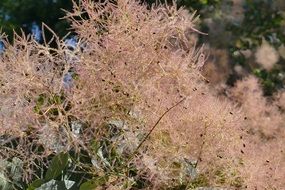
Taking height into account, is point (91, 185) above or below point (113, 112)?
below

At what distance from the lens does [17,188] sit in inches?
70.0

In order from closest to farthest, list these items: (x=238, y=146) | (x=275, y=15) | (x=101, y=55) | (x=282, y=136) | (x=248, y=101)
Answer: (x=101, y=55) → (x=238, y=146) → (x=282, y=136) → (x=248, y=101) → (x=275, y=15)

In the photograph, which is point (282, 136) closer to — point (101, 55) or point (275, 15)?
point (101, 55)

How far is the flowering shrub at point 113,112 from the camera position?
1.67m

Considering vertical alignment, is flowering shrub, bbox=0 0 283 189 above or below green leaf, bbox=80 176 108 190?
above

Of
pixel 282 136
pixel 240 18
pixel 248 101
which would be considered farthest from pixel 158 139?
pixel 240 18

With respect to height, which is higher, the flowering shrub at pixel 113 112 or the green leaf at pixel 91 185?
the flowering shrub at pixel 113 112

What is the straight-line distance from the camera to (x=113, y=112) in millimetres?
1677

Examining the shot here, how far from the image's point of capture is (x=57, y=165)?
168cm

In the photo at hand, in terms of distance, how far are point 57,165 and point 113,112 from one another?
164 mm

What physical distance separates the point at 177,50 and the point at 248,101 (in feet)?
3.98

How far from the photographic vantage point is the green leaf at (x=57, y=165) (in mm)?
1667

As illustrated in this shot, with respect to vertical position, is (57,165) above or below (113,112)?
below

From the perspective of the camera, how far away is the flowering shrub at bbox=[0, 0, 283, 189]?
1.67 meters
